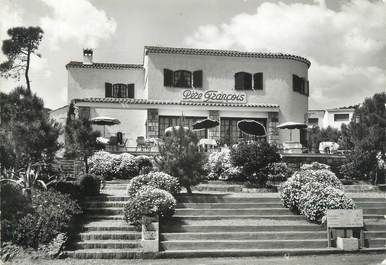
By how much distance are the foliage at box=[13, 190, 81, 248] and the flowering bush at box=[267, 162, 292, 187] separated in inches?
377

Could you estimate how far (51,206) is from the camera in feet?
44.2

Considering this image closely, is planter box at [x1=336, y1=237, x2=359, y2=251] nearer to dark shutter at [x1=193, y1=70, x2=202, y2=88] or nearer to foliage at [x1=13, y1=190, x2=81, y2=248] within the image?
foliage at [x1=13, y1=190, x2=81, y2=248]

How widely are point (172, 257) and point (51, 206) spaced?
11.8 feet

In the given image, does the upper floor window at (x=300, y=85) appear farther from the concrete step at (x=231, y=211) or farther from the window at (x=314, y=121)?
the window at (x=314, y=121)

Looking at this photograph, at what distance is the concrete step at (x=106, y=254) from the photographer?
1227cm

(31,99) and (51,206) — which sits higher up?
(31,99)

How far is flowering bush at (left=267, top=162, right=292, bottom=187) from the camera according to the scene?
21.2 metres

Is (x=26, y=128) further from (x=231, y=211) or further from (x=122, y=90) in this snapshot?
(x=122, y=90)

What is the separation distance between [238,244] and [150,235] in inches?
91.7

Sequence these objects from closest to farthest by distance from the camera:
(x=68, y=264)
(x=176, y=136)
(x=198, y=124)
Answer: (x=68, y=264) < (x=176, y=136) < (x=198, y=124)

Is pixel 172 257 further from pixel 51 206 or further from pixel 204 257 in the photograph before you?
pixel 51 206

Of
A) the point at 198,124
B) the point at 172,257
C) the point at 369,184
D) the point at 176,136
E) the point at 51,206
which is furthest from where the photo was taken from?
the point at 198,124

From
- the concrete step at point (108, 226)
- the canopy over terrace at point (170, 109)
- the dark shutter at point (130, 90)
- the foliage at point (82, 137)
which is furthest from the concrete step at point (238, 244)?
the dark shutter at point (130, 90)

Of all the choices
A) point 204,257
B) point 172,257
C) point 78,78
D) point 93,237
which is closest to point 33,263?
point 93,237
